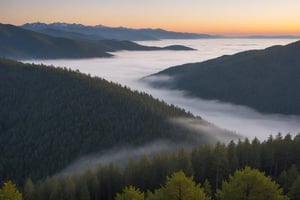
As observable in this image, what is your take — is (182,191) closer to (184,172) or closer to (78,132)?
(184,172)

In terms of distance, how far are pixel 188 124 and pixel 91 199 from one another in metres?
87.4

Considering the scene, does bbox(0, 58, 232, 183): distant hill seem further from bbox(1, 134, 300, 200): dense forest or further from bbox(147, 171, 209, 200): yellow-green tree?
bbox(147, 171, 209, 200): yellow-green tree

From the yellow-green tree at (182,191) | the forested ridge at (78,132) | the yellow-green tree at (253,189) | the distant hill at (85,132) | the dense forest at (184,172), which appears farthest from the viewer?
the forested ridge at (78,132)

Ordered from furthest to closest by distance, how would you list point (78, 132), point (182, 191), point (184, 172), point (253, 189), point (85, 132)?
point (85, 132)
point (78, 132)
point (184, 172)
point (253, 189)
point (182, 191)

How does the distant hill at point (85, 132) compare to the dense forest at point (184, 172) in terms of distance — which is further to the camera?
the distant hill at point (85, 132)

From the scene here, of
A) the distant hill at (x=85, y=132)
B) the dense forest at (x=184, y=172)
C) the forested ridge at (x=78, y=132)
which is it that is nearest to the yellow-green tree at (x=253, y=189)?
the dense forest at (x=184, y=172)

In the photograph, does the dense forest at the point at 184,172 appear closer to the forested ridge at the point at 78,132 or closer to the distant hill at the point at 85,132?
the distant hill at the point at 85,132

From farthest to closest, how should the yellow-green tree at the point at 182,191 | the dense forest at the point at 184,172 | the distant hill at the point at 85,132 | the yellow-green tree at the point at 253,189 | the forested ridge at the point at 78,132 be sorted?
1. the forested ridge at the point at 78,132
2. the distant hill at the point at 85,132
3. the dense forest at the point at 184,172
4. the yellow-green tree at the point at 253,189
5. the yellow-green tree at the point at 182,191

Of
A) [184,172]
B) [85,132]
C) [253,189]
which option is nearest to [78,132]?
[85,132]

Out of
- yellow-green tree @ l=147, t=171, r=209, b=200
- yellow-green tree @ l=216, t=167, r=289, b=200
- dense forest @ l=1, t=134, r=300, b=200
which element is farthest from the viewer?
dense forest @ l=1, t=134, r=300, b=200

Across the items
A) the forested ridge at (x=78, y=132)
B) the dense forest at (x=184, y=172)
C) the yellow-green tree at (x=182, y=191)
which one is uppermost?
the yellow-green tree at (x=182, y=191)

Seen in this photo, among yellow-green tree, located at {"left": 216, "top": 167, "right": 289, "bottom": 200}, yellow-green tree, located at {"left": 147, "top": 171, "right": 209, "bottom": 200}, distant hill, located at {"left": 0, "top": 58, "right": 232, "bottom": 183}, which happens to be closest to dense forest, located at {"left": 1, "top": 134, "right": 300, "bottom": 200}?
yellow-green tree, located at {"left": 216, "top": 167, "right": 289, "bottom": 200}

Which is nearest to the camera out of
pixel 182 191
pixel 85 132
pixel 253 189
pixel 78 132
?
pixel 182 191

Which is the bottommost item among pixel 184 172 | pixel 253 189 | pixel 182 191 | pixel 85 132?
pixel 85 132
